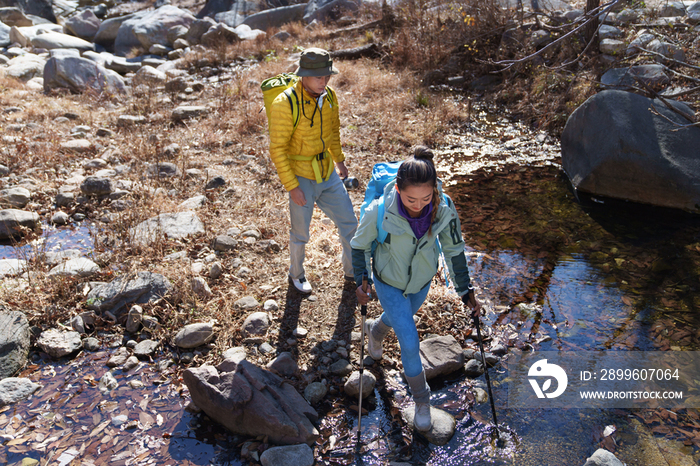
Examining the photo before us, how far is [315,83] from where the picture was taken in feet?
11.9

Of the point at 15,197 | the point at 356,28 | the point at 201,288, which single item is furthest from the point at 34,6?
the point at 201,288

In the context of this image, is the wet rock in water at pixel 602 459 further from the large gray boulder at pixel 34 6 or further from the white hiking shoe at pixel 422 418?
the large gray boulder at pixel 34 6

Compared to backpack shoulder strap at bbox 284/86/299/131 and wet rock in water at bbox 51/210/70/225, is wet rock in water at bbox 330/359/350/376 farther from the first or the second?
wet rock in water at bbox 51/210/70/225

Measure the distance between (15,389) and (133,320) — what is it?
94 centimetres

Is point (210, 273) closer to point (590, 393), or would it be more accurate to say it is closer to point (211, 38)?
point (590, 393)

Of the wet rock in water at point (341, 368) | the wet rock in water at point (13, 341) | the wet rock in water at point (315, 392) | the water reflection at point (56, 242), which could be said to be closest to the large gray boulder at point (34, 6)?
the water reflection at point (56, 242)

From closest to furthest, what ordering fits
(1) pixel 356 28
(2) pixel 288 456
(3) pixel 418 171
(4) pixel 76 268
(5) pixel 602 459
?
(3) pixel 418 171 < (5) pixel 602 459 < (2) pixel 288 456 < (4) pixel 76 268 < (1) pixel 356 28

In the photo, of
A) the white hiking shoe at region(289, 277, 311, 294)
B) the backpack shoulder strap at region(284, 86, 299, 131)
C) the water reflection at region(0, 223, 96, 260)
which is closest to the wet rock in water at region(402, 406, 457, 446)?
the white hiking shoe at region(289, 277, 311, 294)

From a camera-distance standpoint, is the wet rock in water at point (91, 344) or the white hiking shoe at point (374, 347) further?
the wet rock in water at point (91, 344)

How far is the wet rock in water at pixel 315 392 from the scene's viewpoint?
3463 millimetres

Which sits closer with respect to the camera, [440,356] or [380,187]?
[380,187]

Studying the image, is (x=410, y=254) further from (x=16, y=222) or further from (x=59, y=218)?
(x=16, y=222)

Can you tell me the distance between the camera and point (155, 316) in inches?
166

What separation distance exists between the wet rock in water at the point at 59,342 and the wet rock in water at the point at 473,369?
322 cm
